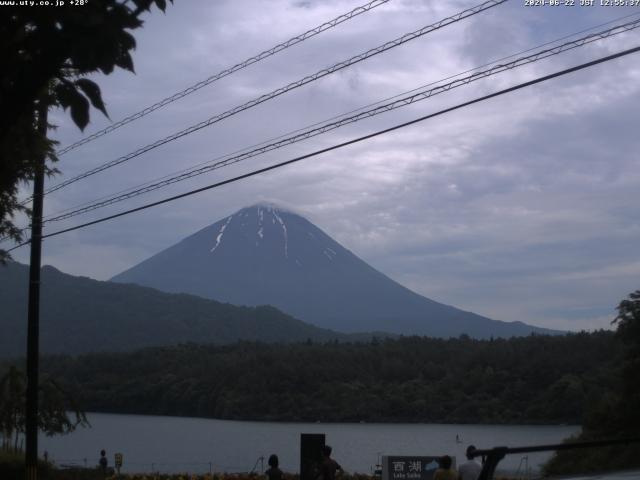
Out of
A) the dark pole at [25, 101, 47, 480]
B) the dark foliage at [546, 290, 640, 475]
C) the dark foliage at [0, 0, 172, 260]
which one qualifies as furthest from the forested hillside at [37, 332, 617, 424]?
the dark foliage at [0, 0, 172, 260]

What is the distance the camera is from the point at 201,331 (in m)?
180

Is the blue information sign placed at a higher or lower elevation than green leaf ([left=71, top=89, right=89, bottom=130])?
A: lower

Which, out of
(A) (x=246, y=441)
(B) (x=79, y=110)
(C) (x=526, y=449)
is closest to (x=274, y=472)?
(B) (x=79, y=110)

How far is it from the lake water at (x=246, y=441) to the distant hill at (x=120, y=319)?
240ft

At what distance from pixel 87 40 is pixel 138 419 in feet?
250

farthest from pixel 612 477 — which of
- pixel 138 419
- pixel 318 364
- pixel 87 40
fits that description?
pixel 318 364

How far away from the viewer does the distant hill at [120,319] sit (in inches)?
6097

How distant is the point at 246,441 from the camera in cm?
6044

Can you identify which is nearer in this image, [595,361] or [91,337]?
[595,361]

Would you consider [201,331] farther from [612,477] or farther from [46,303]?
[612,477]

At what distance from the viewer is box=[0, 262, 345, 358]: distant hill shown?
155 m

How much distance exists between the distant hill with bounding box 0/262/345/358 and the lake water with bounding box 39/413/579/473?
73.3 metres

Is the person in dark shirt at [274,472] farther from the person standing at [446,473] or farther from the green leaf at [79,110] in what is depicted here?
the green leaf at [79,110]

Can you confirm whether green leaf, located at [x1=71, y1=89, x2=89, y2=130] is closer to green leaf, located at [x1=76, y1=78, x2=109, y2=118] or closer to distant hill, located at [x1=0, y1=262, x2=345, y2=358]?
green leaf, located at [x1=76, y1=78, x2=109, y2=118]
